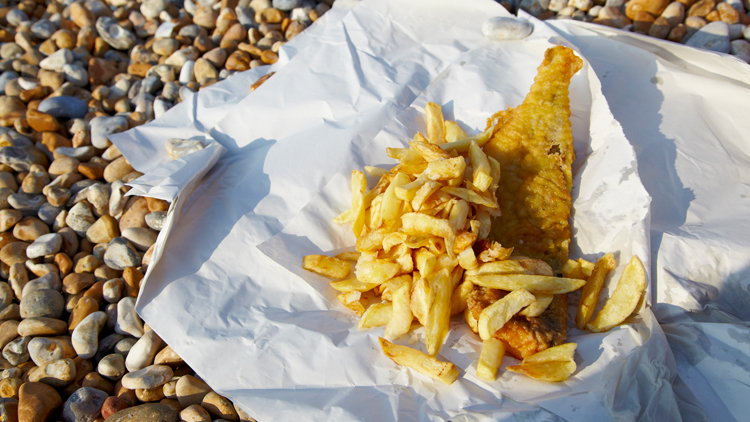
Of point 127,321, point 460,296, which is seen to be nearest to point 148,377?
point 127,321

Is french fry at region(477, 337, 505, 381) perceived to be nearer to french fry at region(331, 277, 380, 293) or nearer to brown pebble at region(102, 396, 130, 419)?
french fry at region(331, 277, 380, 293)

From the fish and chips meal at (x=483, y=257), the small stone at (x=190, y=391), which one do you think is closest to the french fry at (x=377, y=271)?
the fish and chips meal at (x=483, y=257)

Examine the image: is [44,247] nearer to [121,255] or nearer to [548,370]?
[121,255]

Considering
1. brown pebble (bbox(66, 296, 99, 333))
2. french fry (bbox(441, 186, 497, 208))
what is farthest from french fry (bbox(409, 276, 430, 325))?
brown pebble (bbox(66, 296, 99, 333))

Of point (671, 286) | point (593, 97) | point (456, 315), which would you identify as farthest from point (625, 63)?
point (456, 315)

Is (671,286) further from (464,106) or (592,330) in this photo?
(464,106)

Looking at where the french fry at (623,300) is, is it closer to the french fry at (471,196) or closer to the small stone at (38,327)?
the french fry at (471,196)
